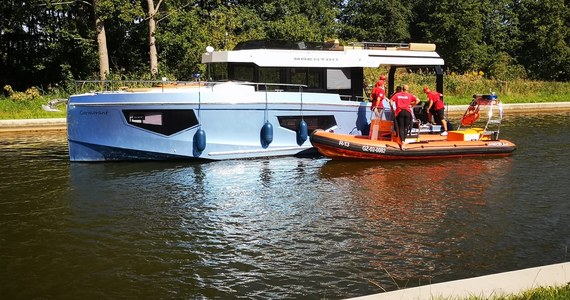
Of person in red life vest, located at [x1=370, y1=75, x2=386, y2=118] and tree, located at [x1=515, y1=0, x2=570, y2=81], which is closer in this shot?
person in red life vest, located at [x1=370, y1=75, x2=386, y2=118]

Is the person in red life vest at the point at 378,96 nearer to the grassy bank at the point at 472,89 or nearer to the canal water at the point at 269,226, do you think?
the canal water at the point at 269,226

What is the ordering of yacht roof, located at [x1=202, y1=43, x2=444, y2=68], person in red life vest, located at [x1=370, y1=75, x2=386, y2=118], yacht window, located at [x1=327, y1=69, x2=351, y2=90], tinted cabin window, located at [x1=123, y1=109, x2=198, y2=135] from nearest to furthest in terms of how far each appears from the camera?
tinted cabin window, located at [x1=123, y1=109, x2=198, y2=135] → person in red life vest, located at [x1=370, y1=75, x2=386, y2=118] → yacht roof, located at [x1=202, y1=43, x2=444, y2=68] → yacht window, located at [x1=327, y1=69, x2=351, y2=90]

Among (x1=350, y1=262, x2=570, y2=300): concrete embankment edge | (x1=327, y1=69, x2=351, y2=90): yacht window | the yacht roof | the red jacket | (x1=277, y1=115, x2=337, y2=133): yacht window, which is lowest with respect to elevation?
(x1=350, y1=262, x2=570, y2=300): concrete embankment edge

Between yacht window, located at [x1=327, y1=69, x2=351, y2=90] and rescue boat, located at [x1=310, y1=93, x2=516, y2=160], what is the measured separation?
1.64 metres

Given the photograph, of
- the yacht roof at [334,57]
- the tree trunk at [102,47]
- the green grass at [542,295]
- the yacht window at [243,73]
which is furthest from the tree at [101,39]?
the green grass at [542,295]

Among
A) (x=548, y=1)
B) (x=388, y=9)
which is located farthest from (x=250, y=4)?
(x=548, y=1)

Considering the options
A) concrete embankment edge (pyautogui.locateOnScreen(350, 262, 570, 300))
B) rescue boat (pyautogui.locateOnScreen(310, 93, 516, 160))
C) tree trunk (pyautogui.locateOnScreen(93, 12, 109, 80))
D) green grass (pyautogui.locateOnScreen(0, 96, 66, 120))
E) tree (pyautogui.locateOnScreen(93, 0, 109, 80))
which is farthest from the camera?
tree trunk (pyautogui.locateOnScreen(93, 12, 109, 80))

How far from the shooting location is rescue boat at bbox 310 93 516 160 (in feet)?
53.2

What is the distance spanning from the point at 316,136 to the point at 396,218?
5.95 m

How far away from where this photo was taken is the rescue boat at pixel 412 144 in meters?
16.2

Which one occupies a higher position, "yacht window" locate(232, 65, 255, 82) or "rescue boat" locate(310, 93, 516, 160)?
"yacht window" locate(232, 65, 255, 82)

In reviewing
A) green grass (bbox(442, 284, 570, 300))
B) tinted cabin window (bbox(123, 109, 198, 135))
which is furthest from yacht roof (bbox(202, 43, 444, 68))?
green grass (bbox(442, 284, 570, 300))

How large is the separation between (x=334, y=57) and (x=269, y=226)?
873 cm

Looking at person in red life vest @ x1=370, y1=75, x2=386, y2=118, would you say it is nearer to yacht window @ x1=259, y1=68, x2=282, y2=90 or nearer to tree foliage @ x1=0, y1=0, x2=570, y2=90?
yacht window @ x1=259, y1=68, x2=282, y2=90
